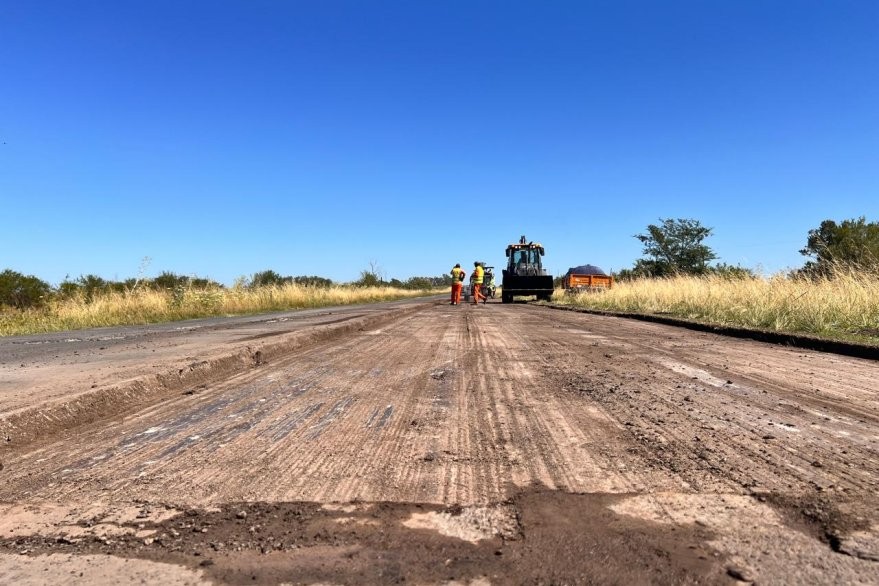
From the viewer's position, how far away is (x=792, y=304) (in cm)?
1079

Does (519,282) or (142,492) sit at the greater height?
(519,282)

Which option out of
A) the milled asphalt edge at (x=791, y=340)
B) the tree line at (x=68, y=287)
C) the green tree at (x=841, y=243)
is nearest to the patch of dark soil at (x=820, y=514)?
the milled asphalt edge at (x=791, y=340)

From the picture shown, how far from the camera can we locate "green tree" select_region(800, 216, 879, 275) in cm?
1522

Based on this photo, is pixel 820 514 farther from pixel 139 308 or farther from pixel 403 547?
pixel 139 308

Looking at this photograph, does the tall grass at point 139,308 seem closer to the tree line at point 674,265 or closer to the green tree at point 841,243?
the tree line at point 674,265

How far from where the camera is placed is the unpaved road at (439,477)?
73.2 inches

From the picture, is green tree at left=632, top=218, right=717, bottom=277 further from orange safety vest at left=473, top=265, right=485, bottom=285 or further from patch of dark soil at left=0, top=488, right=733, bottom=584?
patch of dark soil at left=0, top=488, right=733, bottom=584

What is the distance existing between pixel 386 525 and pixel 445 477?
1.84 feet

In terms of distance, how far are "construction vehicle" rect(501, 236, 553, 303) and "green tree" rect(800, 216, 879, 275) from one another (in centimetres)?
1077

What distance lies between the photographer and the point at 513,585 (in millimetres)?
1694

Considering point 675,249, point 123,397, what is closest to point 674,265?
point 675,249

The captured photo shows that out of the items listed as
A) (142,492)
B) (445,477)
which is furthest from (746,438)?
(142,492)

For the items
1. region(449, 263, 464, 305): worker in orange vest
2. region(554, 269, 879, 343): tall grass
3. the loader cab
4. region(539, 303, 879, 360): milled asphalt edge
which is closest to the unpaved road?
region(539, 303, 879, 360): milled asphalt edge

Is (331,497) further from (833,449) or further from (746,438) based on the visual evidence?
(833,449)
